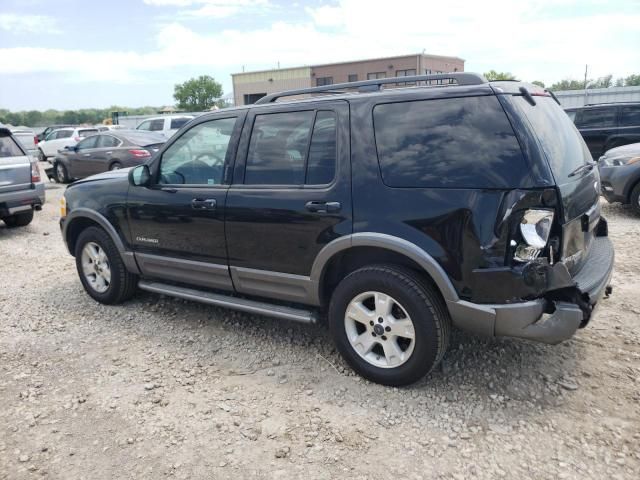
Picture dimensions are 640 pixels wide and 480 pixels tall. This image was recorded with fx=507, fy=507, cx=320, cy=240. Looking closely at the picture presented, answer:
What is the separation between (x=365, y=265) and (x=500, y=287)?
2.99 ft

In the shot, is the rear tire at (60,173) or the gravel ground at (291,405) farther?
the rear tire at (60,173)

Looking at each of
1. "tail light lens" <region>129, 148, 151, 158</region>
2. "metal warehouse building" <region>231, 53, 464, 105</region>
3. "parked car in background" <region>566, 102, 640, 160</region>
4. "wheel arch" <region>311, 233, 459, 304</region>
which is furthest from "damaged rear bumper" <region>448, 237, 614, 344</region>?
"metal warehouse building" <region>231, 53, 464, 105</region>

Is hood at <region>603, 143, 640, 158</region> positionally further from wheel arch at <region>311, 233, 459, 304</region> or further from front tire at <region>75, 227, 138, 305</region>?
front tire at <region>75, 227, 138, 305</region>

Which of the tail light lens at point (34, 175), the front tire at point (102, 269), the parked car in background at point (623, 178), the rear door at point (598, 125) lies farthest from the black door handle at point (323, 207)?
the rear door at point (598, 125)

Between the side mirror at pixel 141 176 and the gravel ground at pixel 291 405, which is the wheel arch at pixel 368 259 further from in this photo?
the side mirror at pixel 141 176

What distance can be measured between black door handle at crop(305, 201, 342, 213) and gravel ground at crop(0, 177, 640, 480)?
1.18 metres

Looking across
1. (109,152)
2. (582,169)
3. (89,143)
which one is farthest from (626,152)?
(89,143)

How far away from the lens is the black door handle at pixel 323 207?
3.37 metres

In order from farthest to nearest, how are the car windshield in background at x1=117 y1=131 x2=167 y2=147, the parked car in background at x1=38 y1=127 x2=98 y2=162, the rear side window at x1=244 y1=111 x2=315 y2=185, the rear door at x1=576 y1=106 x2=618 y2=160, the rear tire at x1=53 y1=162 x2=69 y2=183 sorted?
the parked car in background at x1=38 y1=127 x2=98 y2=162
the rear tire at x1=53 y1=162 x2=69 y2=183
the car windshield in background at x1=117 y1=131 x2=167 y2=147
the rear door at x1=576 y1=106 x2=618 y2=160
the rear side window at x1=244 y1=111 x2=315 y2=185

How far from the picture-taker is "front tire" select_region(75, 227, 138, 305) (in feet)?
16.0

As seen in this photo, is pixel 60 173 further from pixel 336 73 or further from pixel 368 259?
pixel 336 73

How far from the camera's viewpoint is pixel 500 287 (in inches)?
114

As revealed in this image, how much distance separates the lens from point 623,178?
7.96m

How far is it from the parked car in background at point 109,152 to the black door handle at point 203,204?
9329 mm
